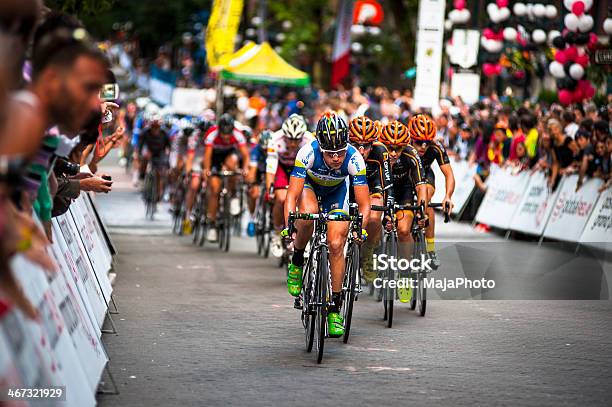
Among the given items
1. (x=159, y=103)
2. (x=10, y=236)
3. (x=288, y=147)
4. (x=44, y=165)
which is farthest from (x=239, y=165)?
(x=159, y=103)

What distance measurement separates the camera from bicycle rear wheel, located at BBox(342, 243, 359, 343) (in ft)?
36.3

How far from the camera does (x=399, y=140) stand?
1363 cm

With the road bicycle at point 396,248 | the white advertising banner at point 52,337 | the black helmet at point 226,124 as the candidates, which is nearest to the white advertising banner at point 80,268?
the white advertising banner at point 52,337

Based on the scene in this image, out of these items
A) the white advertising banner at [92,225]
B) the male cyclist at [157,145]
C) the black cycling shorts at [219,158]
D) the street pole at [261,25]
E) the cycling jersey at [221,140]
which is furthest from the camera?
the street pole at [261,25]

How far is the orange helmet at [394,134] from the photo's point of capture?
13586 mm

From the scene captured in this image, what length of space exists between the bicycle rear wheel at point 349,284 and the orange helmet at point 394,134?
253cm

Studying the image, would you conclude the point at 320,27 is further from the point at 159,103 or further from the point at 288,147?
the point at 288,147

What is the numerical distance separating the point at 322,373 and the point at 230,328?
2.31 metres

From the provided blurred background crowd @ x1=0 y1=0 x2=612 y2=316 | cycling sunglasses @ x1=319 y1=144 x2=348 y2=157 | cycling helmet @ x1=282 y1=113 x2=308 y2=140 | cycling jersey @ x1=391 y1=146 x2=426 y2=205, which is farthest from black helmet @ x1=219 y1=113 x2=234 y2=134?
cycling sunglasses @ x1=319 y1=144 x2=348 y2=157

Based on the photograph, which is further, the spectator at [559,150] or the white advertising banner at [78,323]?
the spectator at [559,150]

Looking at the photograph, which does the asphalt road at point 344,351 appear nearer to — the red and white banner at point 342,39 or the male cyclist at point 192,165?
the male cyclist at point 192,165

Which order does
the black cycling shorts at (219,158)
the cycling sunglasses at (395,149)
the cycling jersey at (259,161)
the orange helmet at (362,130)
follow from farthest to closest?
the cycling jersey at (259,161), the black cycling shorts at (219,158), the cycling sunglasses at (395,149), the orange helmet at (362,130)

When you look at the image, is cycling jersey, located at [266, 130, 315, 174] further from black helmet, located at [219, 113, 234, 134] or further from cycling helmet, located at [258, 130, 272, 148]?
cycling helmet, located at [258, 130, 272, 148]

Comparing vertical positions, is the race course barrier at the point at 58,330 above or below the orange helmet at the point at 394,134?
below
